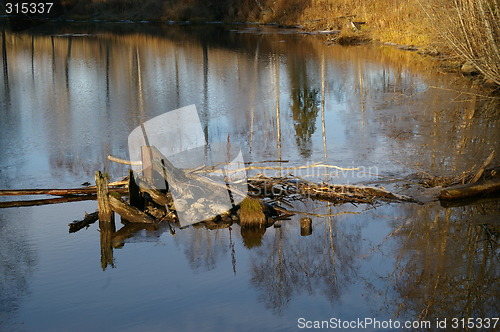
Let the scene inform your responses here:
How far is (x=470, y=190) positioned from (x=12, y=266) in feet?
20.2

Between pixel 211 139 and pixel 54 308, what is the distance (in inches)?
285

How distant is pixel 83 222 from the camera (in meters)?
9.53

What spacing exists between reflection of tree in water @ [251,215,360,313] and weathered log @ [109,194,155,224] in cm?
176

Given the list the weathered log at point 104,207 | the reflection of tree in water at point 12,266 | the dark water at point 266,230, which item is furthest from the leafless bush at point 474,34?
the reflection of tree in water at point 12,266

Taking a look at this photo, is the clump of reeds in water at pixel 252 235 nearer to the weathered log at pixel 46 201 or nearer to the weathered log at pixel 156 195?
the weathered log at pixel 156 195

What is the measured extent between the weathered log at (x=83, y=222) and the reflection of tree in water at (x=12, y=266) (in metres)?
0.60

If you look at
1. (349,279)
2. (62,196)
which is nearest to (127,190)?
(62,196)

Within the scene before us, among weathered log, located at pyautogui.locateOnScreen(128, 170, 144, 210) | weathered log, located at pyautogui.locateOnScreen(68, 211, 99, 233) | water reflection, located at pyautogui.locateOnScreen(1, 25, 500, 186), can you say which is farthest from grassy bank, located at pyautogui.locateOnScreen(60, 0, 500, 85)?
weathered log, located at pyautogui.locateOnScreen(68, 211, 99, 233)

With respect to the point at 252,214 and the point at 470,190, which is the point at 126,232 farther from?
the point at 470,190

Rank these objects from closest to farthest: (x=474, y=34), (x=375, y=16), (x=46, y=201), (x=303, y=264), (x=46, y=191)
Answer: (x=303, y=264), (x=46, y=191), (x=46, y=201), (x=474, y=34), (x=375, y=16)

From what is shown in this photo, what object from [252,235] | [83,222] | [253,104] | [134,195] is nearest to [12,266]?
[83,222]

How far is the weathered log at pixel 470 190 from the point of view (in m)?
9.99

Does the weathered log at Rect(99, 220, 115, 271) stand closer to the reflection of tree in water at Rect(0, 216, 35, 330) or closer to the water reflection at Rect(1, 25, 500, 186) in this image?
the reflection of tree in water at Rect(0, 216, 35, 330)

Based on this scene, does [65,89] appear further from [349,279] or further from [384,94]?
[349,279]
